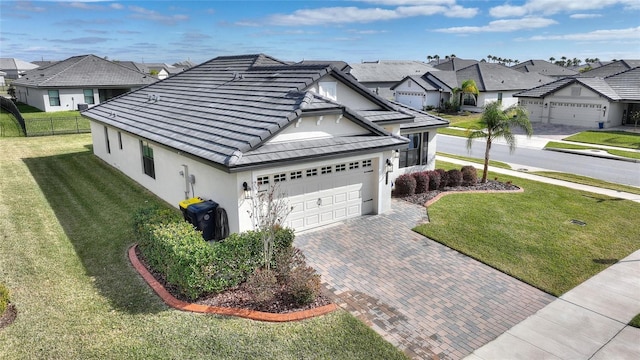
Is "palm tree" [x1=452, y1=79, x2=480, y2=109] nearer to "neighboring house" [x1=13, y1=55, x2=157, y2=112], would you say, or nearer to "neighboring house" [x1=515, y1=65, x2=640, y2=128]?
"neighboring house" [x1=515, y1=65, x2=640, y2=128]

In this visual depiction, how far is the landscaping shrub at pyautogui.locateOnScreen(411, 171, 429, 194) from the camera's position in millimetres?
17656

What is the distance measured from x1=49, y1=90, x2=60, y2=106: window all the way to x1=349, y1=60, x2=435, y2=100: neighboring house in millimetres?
41361

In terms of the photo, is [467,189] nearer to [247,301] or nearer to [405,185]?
[405,185]

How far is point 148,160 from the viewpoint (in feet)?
54.4

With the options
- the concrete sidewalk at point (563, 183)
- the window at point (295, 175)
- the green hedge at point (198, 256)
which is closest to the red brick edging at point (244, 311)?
the green hedge at point (198, 256)

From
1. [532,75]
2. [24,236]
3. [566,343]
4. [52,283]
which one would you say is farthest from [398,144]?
[532,75]

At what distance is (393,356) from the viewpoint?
7.53 meters

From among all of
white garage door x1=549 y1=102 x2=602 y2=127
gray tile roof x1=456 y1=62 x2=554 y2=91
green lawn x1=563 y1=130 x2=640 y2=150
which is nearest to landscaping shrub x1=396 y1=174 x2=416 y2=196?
green lawn x1=563 y1=130 x2=640 y2=150

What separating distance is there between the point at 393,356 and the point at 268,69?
12.8 metres

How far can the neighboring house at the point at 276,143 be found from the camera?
11.8 m

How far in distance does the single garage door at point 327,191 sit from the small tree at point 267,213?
0.94ft

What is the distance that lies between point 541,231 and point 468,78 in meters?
46.7

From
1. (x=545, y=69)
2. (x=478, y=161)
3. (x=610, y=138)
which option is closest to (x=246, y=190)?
(x=478, y=161)

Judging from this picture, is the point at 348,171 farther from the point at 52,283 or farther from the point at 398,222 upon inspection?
the point at 52,283
